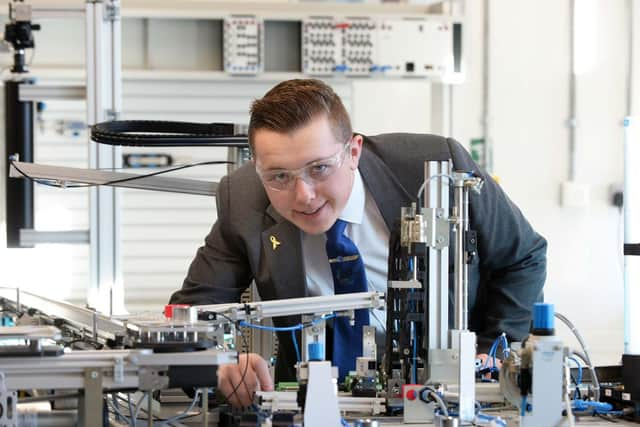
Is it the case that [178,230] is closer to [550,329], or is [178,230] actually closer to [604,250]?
[604,250]

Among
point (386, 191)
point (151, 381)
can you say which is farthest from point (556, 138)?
point (151, 381)

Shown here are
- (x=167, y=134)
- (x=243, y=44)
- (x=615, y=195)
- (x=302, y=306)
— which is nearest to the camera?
(x=302, y=306)

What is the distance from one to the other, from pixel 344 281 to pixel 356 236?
0.15 m

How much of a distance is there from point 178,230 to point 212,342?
4.44 meters

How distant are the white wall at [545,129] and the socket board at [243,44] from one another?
1215mm

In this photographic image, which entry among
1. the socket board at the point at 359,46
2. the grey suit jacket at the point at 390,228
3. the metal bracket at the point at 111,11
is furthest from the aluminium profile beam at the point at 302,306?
the socket board at the point at 359,46

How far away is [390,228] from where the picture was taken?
9.40 ft

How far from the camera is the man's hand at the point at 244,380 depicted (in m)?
2.22

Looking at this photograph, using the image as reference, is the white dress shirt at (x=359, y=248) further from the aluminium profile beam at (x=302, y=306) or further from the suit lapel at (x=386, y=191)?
the aluminium profile beam at (x=302, y=306)

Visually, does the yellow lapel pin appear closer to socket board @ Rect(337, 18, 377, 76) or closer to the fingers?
the fingers

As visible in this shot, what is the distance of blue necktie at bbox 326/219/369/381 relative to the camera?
105 inches

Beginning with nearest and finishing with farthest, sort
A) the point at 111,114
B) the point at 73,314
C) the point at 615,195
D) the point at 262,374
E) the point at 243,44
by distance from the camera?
1. the point at 262,374
2. the point at 73,314
3. the point at 111,114
4. the point at 243,44
5. the point at 615,195

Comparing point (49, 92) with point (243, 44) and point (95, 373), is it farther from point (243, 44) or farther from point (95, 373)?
point (95, 373)

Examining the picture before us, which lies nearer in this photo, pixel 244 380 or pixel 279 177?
pixel 244 380
